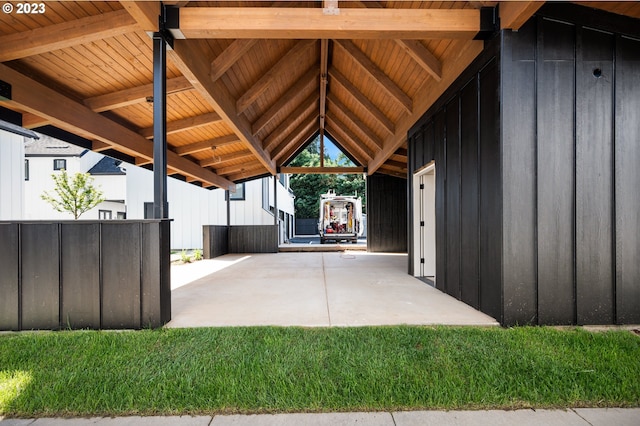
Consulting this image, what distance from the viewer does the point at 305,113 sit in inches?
364

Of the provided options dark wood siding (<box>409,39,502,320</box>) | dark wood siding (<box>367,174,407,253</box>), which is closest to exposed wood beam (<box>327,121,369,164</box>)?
dark wood siding (<box>367,174,407,253</box>)

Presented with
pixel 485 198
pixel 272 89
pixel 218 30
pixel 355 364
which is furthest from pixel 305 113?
pixel 355 364

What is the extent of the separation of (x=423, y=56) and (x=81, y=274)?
5.39m

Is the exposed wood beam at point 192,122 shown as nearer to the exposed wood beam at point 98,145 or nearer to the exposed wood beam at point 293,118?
the exposed wood beam at point 98,145

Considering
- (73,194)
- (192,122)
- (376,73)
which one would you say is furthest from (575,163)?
(73,194)

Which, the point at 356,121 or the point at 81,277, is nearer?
the point at 81,277

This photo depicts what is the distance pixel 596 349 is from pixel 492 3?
3.65 m

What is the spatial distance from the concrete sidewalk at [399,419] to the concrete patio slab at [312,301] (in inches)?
53.9

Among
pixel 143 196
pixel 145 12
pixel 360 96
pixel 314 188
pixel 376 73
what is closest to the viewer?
pixel 145 12

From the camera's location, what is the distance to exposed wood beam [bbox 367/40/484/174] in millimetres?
3938

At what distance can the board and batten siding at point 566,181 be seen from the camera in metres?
3.30

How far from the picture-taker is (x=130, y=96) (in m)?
4.99

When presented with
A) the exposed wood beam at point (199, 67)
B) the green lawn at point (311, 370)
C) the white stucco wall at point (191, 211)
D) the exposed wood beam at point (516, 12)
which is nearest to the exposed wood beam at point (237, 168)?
the white stucco wall at point (191, 211)

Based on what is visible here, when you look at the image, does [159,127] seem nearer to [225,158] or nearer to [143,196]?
[225,158]
